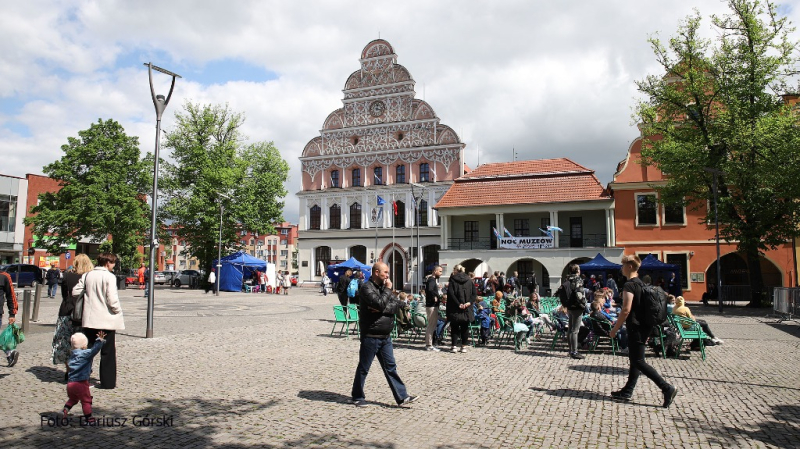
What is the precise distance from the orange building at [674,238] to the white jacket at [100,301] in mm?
31128

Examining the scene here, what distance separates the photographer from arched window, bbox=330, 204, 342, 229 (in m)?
48.9

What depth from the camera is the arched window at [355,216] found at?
1902 inches

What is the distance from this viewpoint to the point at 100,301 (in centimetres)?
665

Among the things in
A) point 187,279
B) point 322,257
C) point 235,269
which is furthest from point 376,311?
point 187,279

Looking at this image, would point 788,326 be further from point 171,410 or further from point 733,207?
point 171,410

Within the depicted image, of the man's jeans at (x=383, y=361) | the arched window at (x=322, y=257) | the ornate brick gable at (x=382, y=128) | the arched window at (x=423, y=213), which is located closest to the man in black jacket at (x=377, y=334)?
the man's jeans at (x=383, y=361)

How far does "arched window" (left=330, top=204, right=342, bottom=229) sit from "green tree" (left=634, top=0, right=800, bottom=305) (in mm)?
28238

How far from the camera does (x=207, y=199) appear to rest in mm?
40906

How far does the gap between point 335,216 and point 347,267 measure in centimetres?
1301

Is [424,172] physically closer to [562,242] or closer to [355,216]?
[355,216]

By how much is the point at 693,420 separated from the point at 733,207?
22.8m

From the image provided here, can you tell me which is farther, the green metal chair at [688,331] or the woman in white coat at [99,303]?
the green metal chair at [688,331]

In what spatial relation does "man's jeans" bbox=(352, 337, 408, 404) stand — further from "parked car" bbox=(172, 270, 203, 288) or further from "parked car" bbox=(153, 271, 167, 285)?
"parked car" bbox=(153, 271, 167, 285)

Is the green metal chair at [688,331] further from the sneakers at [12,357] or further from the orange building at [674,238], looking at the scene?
the orange building at [674,238]
